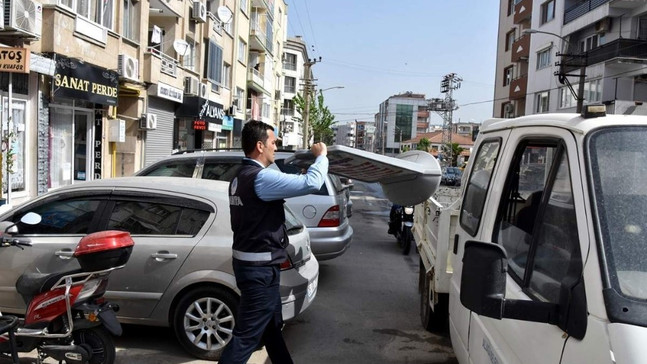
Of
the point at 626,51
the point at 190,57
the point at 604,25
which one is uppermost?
the point at 604,25

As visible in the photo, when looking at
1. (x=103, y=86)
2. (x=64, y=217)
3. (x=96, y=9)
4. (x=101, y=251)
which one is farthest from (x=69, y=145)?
(x=101, y=251)

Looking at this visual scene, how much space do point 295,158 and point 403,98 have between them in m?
155

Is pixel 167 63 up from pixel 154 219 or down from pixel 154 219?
up

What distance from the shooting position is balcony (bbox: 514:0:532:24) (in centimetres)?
4044

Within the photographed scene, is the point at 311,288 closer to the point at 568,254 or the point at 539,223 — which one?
the point at 539,223

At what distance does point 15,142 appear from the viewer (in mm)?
10531

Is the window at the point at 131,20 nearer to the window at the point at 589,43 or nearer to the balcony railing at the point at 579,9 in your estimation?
the balcony railing at the point at 579,9

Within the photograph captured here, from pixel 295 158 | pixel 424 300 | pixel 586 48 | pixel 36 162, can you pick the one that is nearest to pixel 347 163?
pixel 295 158

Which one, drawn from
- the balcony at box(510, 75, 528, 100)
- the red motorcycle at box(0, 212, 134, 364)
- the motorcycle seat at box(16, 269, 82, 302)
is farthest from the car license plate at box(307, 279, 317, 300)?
the balcony at box(510, 75, 528, 100)

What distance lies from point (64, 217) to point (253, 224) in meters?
2.44

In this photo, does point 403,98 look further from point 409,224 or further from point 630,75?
point 409,224

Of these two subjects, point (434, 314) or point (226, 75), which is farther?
point (226, 75)

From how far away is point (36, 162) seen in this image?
444 inches

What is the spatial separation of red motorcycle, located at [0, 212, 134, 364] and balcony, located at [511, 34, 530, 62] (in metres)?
40.8
